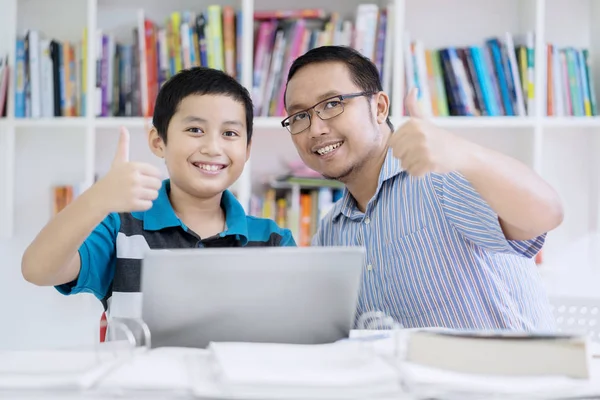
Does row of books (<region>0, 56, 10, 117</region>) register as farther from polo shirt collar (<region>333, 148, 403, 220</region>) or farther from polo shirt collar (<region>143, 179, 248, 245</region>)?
polo shirt collar (<region>333, 148, 403, 220</region>)

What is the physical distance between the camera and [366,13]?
241 cm

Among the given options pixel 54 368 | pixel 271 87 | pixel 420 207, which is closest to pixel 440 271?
pixel 420 207

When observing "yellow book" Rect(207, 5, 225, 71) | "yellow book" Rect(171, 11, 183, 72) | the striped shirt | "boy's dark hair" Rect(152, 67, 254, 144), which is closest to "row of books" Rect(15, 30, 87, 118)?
"yellow book" Rect(171, 11, 183, 72)

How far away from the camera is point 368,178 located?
1768mm

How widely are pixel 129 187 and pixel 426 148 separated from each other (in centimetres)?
50

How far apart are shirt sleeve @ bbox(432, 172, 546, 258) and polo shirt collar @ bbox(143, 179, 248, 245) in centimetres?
48

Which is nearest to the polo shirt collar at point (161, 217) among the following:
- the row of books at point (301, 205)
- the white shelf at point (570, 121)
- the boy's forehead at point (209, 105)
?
the boy's forehead at point (209, 105)

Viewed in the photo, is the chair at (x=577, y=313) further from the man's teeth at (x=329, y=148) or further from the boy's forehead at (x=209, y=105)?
the boy's forehead at (x=209, y=105)

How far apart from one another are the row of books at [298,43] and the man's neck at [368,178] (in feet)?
2.38

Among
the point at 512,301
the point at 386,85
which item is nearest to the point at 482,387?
the point at 512,301

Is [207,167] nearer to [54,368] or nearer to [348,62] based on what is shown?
[348,62]

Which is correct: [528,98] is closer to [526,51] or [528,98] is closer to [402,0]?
[526,51]

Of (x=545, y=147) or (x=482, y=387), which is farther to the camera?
(x=545, y=147)

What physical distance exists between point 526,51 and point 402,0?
0.51 meters
